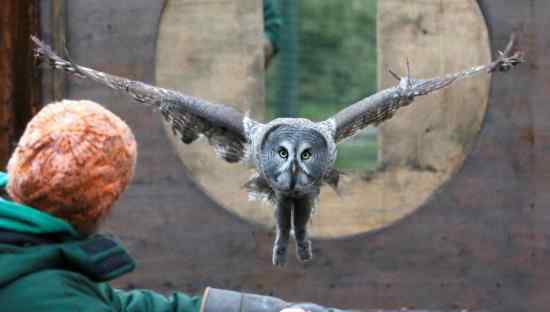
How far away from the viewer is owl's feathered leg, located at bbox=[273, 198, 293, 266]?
4.64 m

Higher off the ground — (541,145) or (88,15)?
(88,15)

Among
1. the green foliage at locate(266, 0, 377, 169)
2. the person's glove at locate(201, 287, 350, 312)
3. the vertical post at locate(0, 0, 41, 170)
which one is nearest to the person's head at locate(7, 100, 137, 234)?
the person's glove at locate(201, 287, 350, 312)

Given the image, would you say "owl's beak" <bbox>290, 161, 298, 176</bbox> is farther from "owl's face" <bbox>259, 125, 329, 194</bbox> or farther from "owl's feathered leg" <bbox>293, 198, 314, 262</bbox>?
"owl's feathered leg" <bbox>293, 198, 314, 262</bbox>

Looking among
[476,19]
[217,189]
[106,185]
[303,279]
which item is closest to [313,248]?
[303,279]

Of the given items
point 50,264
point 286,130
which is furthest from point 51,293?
point 286,130

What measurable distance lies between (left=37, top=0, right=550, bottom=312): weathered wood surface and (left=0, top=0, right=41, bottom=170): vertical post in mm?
238

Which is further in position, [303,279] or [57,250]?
[303,279]

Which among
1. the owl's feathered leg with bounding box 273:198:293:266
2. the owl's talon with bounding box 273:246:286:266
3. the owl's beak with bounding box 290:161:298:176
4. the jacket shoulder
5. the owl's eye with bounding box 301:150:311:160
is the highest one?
the owl's eye with bounding box 301:150:311:160

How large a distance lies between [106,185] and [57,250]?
0.46ft

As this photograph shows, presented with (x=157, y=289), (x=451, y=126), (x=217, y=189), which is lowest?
(x=157, y=289)

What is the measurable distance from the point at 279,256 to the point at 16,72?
5.43 ft

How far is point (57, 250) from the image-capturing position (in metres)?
1.62

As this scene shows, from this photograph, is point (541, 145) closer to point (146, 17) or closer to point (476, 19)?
point (476, 19)

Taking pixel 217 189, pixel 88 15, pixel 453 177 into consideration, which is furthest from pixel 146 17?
pixel 453 177
